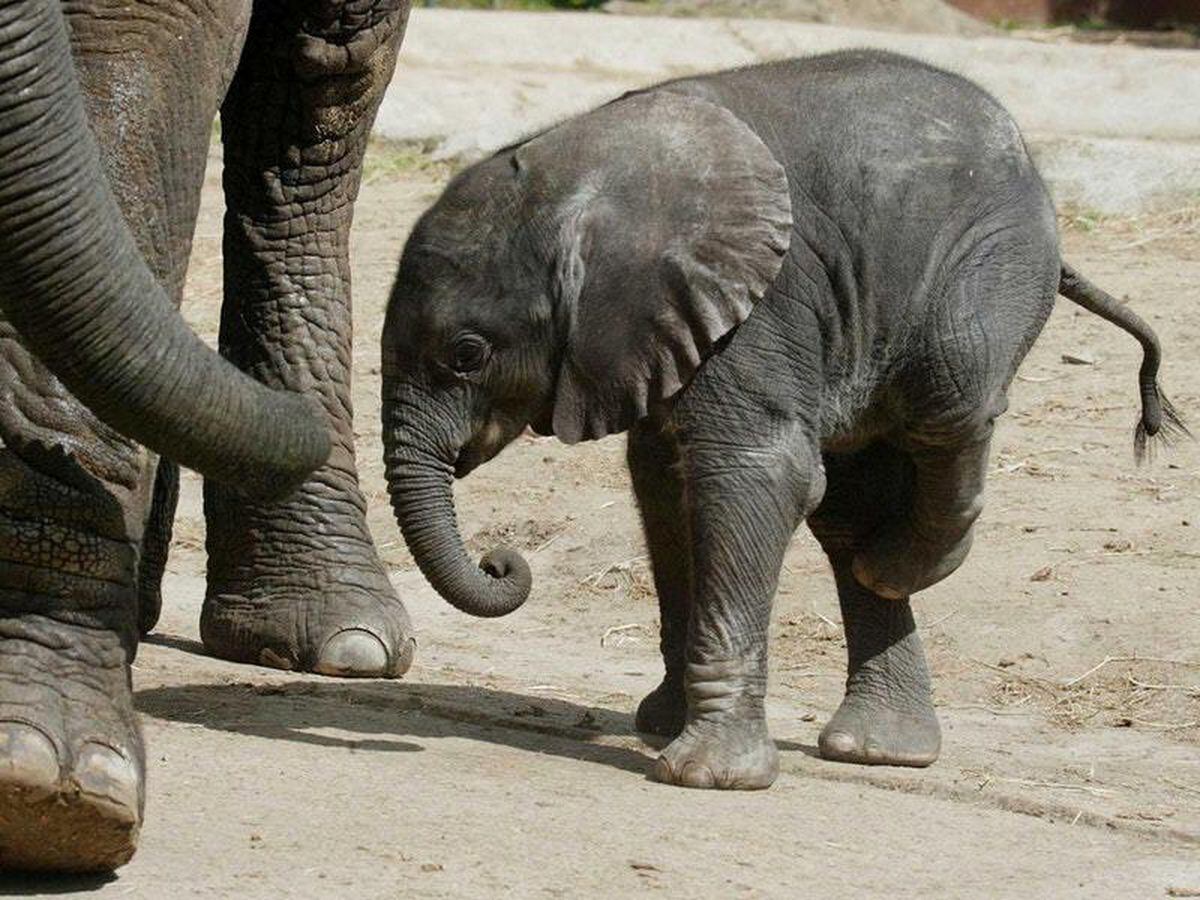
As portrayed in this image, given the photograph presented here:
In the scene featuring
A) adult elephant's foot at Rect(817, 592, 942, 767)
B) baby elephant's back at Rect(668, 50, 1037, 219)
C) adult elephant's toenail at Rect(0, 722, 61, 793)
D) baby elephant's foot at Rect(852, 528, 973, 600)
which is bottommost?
adult elephant's foot at Rect(817, 592, 942, 767)

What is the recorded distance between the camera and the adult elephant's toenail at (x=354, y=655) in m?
6.55

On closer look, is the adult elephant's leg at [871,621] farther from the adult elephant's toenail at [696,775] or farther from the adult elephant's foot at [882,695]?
the adult elephant's toenail at [696,775]

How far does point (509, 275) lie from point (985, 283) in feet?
3.35

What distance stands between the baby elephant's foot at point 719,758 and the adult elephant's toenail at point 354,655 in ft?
4.25

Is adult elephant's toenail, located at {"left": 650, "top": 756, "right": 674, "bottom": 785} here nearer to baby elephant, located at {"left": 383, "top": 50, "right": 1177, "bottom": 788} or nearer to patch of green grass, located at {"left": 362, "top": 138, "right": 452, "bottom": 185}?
baby elephant, located at {"left": 383, "top": 50, "right": 1177, "bottom": 788}

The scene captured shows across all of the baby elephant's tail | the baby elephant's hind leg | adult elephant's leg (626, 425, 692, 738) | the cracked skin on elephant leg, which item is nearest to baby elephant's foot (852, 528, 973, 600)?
the baby elephant's hind leg

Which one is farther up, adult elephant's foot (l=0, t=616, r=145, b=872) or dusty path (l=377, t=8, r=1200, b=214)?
adult elephant's foot (l=0, t=616, r=145, b=872)

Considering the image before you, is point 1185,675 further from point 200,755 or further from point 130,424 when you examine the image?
point 130,424

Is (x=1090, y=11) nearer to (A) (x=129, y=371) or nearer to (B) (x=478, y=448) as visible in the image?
(B) (x=478, y=448)

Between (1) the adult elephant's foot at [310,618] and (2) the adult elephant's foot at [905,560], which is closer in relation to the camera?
(2) the adult elephant's foot at [905,560]

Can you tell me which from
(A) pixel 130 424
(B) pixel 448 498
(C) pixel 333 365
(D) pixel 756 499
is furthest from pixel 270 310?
(A) pixel 130 424

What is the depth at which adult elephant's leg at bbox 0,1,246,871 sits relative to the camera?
13.6ft

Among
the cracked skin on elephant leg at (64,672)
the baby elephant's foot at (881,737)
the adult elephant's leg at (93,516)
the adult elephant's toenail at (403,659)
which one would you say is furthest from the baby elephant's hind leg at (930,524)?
the cracked skin on elephant leg at (64,672)

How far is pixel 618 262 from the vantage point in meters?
5.43
